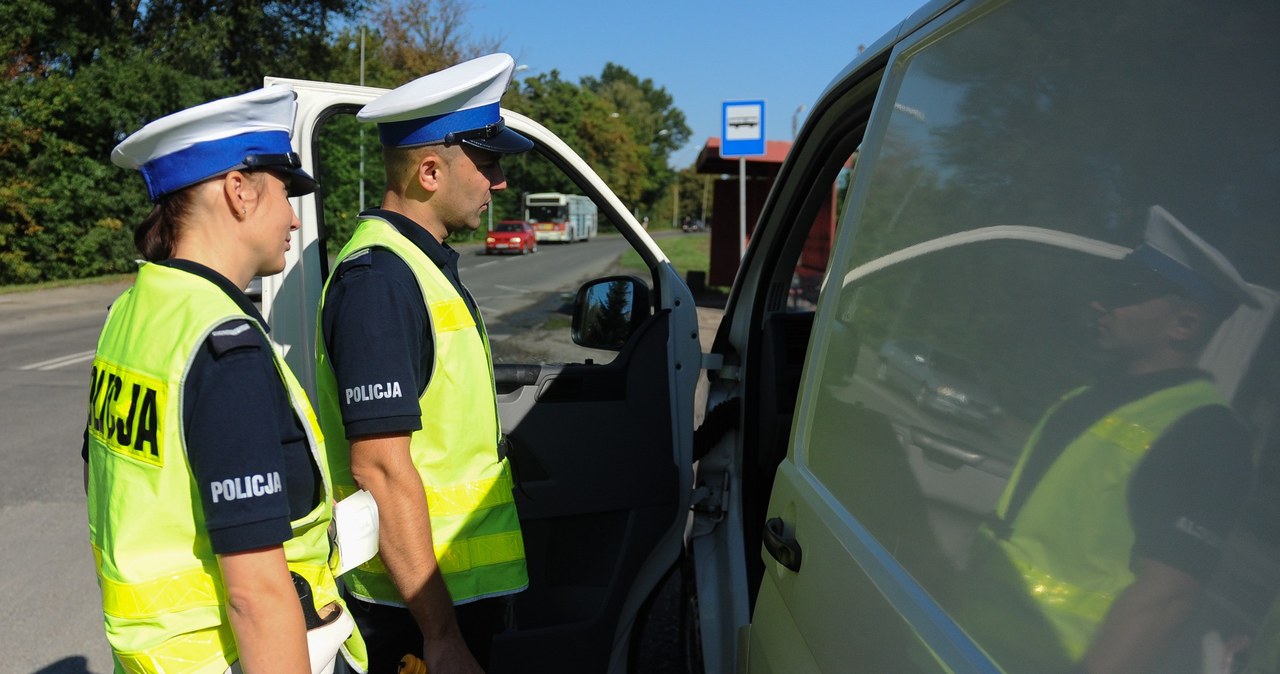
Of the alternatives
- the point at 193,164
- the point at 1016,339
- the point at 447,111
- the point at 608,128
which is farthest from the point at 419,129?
the point at 608,128

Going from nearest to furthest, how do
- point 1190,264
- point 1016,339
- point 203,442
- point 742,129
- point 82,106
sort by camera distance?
point 1190,264 < point 1016,339 < point 203,442 < point 742,129 < point 82,106

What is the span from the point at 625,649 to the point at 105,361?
1714 millimetres

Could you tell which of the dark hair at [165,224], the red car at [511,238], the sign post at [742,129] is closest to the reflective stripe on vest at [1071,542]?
the dark hair at [165,224]

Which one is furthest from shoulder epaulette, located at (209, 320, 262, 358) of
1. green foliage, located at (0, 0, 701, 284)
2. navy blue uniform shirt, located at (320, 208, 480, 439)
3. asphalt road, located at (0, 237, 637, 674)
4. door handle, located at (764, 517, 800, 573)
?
green foliage, located at (0, 0, 701, 284)

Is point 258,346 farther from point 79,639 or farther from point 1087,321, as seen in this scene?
point 79,639

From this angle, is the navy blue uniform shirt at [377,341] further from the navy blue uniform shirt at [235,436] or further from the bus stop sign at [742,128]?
the bus stop sign at [742,128]

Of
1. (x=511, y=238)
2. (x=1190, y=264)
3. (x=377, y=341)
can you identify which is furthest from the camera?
(x=511, y=238)

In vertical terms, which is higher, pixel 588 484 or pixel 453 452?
pixel 453 452

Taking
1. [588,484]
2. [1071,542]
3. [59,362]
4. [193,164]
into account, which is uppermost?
[193,164]

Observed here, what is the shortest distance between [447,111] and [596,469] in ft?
3.58

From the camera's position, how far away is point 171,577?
4.71 ft

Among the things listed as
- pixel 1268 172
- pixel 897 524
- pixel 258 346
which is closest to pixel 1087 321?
pixel 1268 172

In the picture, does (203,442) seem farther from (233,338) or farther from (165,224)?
(165,224)

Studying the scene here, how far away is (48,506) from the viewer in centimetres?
535
